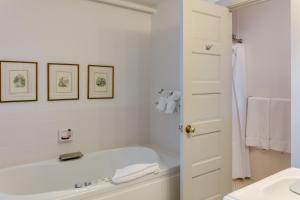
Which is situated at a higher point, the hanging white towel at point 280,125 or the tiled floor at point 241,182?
the hanging white towel at point 280,125

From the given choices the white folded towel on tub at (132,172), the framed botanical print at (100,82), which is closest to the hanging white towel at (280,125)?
the white folded towel on tub at (132,172)

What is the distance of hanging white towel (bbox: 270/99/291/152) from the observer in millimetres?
3035

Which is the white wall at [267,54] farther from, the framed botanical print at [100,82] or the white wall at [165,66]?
the framed botanical print at [100,82]

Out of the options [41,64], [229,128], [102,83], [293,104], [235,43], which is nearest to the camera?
[293,104]

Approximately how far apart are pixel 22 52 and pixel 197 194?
6.78ft

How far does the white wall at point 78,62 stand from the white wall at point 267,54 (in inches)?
57.9

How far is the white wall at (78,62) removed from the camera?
2.20 metres

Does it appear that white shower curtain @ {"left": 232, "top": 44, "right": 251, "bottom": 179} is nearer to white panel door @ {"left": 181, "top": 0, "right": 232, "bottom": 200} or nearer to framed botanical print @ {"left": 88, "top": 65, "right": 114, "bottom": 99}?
white panel door @ {"left": 181, "top": 0, "right": 232, "bottom": 200}

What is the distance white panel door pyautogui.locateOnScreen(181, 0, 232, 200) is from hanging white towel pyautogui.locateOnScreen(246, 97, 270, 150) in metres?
1.01

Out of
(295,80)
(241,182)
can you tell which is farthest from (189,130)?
(241,182)

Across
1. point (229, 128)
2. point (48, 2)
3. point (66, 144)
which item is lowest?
point (66, 144)

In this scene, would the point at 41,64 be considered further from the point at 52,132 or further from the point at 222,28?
the point at 222,28

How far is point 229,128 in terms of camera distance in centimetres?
251

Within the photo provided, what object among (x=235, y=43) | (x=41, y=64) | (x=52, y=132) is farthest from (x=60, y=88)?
(x=235, y=43)
